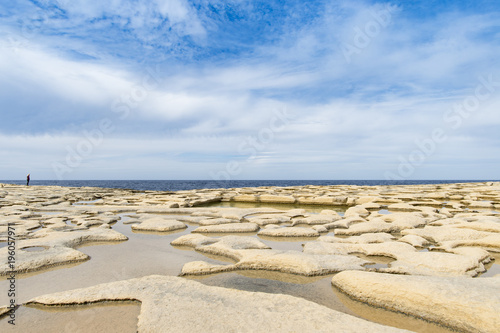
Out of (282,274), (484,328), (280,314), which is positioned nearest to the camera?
(484,328)

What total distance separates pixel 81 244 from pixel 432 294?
416 centimetres

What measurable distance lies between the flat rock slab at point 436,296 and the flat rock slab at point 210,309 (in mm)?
437

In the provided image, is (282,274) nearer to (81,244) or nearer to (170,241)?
(170,241)

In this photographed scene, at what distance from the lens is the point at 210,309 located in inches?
78.7

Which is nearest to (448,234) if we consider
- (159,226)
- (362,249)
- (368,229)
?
(368,229)

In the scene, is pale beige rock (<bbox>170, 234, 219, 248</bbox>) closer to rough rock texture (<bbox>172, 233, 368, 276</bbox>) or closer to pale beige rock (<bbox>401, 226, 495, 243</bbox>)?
rough rock texture (<bbox>172, 233, 368, 276</bbox>)

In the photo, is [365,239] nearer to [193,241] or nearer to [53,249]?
[193,241]

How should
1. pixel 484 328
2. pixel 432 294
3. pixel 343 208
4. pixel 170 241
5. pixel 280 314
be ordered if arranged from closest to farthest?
pixel 484 328 < pixel 280 314 < pixel 432 294 < pixel 170 241 < pixel 343 208

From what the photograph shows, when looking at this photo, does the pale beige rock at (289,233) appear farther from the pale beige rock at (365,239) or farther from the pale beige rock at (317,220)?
the pale beige rock at (317,220)

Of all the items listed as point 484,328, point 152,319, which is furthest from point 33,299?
point 484,328

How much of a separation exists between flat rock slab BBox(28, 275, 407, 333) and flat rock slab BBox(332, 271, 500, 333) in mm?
437

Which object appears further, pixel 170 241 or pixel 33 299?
pixel 170 241

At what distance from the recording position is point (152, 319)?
1890 millimetres

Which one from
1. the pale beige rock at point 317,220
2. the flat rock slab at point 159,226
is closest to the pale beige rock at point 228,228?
the flat rock slab at point 159,226
